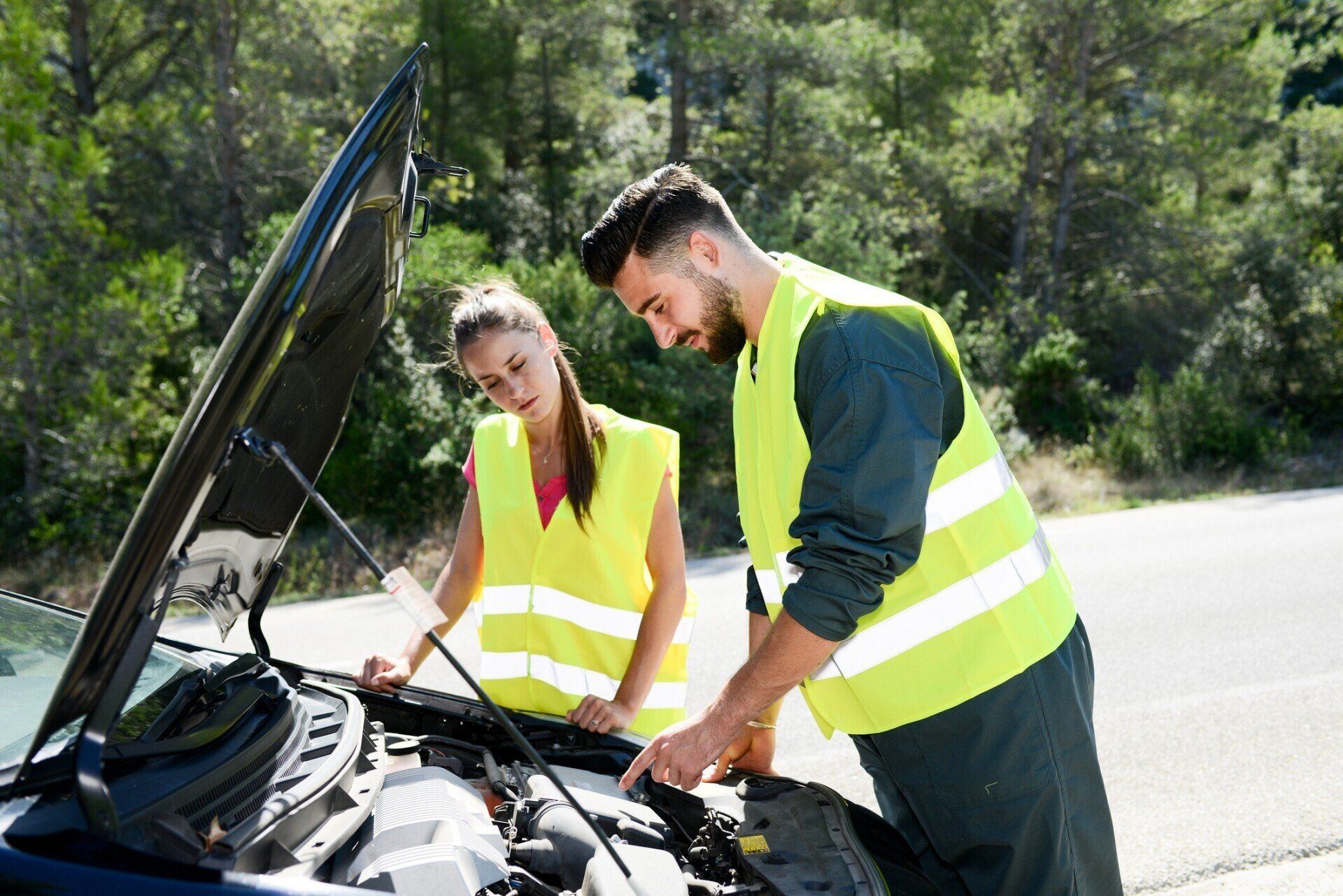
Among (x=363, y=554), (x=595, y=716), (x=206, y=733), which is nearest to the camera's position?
(x=363, y=554)

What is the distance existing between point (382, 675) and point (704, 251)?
4.45 ft

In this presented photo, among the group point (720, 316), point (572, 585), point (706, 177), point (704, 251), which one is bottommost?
point (572, 585)

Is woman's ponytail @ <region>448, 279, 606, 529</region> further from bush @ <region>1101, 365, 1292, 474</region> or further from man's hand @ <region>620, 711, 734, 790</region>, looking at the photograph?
bush @ <region>1101, 365, 1292, 474</region>

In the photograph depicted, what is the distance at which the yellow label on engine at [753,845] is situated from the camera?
1941 millimetres

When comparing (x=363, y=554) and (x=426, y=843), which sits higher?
(x=363, y=554)

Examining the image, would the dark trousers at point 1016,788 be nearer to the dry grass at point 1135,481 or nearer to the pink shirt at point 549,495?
the pink shirt at point 549,495

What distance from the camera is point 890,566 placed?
187 centimetres

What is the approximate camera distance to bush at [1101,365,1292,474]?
13.5 metres

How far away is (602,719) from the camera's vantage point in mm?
2492

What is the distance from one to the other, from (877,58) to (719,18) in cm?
243

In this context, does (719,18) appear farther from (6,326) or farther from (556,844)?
(556,844)

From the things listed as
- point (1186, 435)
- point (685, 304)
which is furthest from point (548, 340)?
point (1186, 435)

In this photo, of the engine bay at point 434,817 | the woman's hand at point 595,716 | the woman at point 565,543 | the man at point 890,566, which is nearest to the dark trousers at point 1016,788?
the man at point 890,566

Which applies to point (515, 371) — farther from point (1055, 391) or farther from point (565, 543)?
point (1055, 391)
